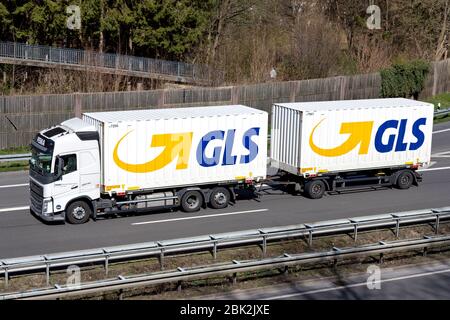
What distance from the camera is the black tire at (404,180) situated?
1113 inches

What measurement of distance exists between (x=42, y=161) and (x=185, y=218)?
4.62 m

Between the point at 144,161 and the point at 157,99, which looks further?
the point at 157,99

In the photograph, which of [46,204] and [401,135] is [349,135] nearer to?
[401,135]

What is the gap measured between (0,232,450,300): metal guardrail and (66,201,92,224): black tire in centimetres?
620

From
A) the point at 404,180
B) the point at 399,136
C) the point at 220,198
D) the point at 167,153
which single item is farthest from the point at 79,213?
the point at 404,180

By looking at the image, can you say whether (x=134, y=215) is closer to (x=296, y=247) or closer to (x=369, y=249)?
(x=296, y=247)

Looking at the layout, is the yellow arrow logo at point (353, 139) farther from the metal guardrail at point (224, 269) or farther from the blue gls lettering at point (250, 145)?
the metal guardrail at point (224, 269)

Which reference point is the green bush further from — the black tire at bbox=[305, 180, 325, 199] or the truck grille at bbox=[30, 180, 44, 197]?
the truck grille at bbox=[30, 180, 44, 197]

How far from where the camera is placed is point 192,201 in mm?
Answer: 24922

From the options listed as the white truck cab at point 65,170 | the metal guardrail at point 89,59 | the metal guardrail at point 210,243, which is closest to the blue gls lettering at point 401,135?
the metal guardrail at point 210,243

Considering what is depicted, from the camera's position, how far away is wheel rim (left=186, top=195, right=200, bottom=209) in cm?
2483

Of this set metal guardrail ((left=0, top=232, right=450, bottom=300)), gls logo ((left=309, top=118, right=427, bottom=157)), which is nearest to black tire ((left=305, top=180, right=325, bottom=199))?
gls logo ((left=309, top=118, right=427, bottom=157))

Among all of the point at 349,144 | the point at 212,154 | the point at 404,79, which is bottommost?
the point at 212,154

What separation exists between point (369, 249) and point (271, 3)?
38.3m
